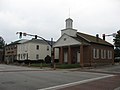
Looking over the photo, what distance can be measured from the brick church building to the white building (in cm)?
1688

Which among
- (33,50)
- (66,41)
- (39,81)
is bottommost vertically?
(39,81)

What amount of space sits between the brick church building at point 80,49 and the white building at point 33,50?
16.9 meters

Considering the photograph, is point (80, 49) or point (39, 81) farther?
point (80, 49)

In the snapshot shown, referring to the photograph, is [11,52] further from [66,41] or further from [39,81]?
[39,81]

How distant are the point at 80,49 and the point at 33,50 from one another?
24.4 m

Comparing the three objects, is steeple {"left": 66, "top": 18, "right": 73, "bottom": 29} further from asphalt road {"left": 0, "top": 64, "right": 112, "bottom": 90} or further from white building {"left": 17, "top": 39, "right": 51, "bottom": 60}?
asphalt road {"left": 0, "top": 64, "right": 112, "bottom": 90}

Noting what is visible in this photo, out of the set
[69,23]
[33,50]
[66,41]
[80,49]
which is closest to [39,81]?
[80,49]

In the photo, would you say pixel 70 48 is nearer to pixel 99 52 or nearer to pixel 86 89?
pixel 99 52

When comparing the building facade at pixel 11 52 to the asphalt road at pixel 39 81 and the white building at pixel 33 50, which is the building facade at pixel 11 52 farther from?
the asphalt road at pixel 39 81

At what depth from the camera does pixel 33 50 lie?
6275 centimetres

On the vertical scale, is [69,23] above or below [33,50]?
above

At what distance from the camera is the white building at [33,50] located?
62156 millimetres

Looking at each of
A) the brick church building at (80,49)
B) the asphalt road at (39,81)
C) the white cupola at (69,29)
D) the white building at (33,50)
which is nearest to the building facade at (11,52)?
the white building at (33,50)

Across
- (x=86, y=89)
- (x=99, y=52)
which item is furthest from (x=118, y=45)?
(x=86, y=89)
